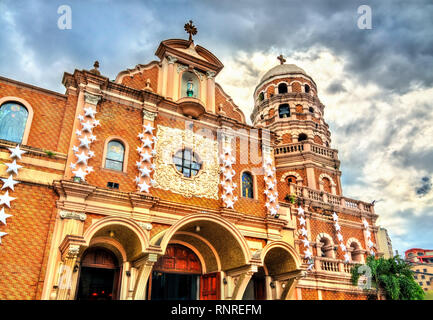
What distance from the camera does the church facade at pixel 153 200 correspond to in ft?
43.1

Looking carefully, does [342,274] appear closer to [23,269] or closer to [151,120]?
[151,120]

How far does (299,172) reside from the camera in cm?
2762

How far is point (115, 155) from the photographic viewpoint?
15.8 metres

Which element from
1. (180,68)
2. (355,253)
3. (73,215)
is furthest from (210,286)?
(355,253)

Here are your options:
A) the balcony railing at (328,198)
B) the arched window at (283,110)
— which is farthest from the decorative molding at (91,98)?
the arched window at (283,110)

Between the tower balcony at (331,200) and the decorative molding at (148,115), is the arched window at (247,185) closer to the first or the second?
the tower balcony at (331,200)

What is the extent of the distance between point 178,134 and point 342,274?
12.4m

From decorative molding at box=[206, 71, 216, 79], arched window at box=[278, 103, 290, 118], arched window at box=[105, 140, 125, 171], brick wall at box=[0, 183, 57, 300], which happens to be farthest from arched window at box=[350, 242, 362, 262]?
brick wall at box=[0, 183, 57, 300]

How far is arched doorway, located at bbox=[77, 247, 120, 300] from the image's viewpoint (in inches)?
560

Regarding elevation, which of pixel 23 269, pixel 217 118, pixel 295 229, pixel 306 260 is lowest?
pixel 23 269

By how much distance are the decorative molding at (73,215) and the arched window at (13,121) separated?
11.2 feet

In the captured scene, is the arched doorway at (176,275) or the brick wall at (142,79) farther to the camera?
the brick wall at (142,79)

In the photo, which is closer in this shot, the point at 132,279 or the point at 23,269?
the point at 23,269
